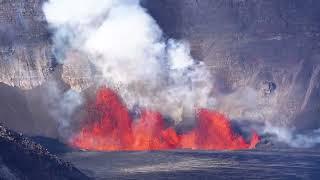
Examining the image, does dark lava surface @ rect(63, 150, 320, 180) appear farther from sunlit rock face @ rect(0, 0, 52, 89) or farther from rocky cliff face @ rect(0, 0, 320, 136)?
sunlit rock face @ rect(0, 0, 52, 89)

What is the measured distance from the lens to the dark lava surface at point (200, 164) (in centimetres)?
2306

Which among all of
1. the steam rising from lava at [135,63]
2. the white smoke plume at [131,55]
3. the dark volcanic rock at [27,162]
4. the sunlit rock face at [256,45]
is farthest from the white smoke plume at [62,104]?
the dark volcanic rock at [27,162]

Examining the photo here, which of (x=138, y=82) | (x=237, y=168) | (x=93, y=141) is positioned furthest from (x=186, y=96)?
(x=237, y=168)

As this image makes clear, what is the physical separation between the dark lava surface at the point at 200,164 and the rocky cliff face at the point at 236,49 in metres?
6.64

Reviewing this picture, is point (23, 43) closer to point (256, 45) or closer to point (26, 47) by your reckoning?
point (26, 47)

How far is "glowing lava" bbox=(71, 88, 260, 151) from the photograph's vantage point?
3316 cm

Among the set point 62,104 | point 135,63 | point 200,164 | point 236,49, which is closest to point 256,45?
point 236,49

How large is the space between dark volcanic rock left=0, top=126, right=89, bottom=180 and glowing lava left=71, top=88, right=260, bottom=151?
468 inches

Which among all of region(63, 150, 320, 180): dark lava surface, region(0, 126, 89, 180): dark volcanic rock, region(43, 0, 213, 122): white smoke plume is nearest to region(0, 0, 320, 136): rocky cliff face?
region(43, 0, 213, 122): white smoke plume

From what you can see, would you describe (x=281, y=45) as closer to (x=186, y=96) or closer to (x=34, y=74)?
(x=186, y=96)

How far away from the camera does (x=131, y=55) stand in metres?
34.9

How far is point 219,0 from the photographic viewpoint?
36625 mm

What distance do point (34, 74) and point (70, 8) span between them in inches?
192

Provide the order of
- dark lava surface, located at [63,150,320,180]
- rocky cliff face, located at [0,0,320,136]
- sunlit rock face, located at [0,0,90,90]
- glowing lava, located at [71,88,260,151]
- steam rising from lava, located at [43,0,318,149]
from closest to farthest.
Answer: dark lava surface, located at [63,150,320,180] < glowing lava, located at [71,88,260,151] < steam rising from lava, located at [43,0,318,149] < rocky cliff face, located at [0,0,320,136] < sunlit rock face, located at [0,0,90,90]
